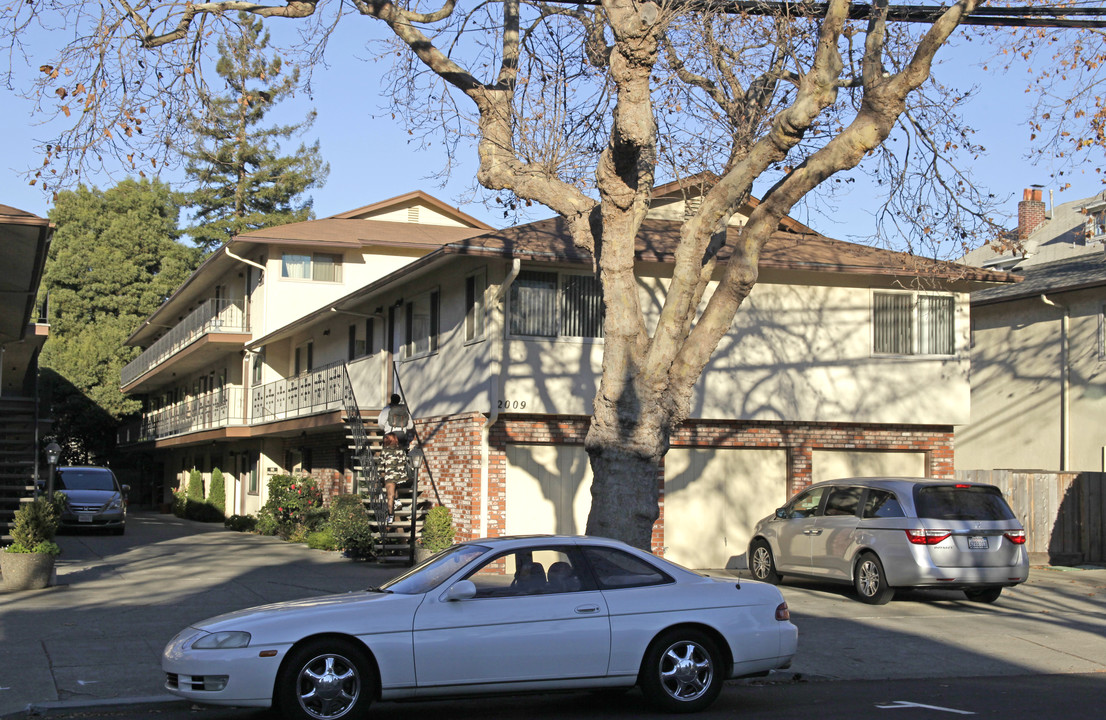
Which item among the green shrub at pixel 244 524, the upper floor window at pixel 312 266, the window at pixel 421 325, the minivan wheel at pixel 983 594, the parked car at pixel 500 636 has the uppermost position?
the upper floor window at pixel 312 266

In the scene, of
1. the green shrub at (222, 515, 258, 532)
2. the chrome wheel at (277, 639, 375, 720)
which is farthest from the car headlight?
the green shrub at (222, 515, 258, 532)

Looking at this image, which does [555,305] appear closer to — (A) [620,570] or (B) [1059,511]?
(B) [1059,511]

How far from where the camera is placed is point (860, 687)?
9750 millimetres

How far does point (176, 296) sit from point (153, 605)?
29544 mm

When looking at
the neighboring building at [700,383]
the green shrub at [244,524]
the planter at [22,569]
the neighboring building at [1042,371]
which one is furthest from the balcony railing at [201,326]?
the neighboring building at [1042,371]

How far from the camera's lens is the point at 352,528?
68.5 feet

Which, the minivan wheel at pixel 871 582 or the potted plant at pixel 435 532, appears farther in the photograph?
the potted plant at pixel 435 532

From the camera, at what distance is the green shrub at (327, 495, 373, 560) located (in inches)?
810

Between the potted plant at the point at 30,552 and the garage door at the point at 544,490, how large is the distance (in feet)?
23.2

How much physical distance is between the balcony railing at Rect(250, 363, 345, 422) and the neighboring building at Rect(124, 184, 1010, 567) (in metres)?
0.15

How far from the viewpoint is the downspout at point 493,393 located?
18.4 meters

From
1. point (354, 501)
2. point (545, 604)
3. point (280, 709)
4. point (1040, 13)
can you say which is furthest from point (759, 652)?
point (354, 501)

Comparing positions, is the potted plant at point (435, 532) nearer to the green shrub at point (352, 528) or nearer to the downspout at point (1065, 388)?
the green shrub at point (352, 528)

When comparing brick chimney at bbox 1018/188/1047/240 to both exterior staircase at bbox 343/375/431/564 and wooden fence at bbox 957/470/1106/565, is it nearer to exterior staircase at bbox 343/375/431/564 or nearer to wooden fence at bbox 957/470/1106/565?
wooden fence at bbox 957/470/1106/565
